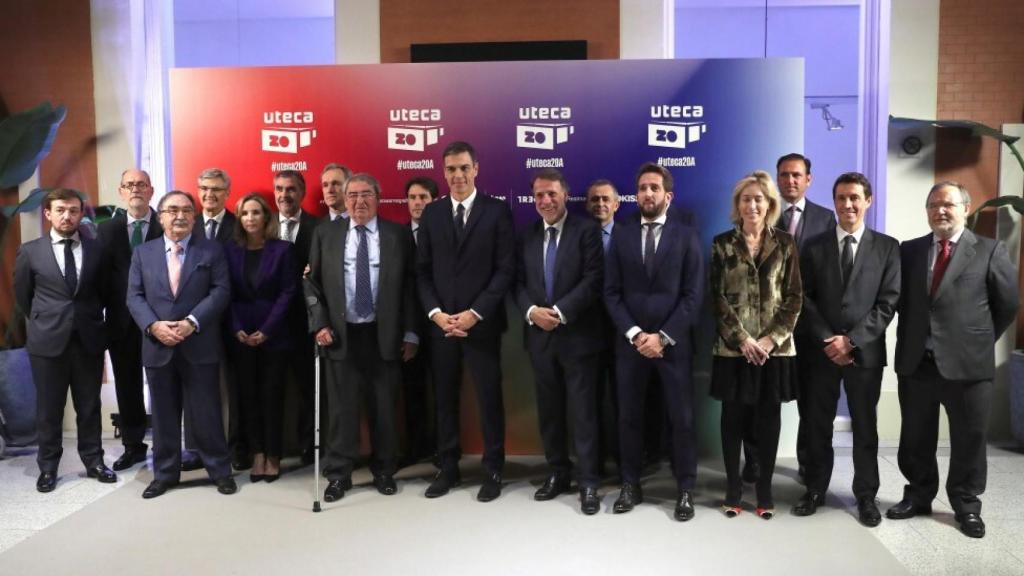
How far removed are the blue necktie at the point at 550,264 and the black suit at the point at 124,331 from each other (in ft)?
8.34

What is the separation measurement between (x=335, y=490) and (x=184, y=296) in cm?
140

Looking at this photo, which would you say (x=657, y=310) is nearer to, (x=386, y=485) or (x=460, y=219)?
(x=460, y=219)

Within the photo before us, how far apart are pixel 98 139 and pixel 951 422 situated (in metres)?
6.35

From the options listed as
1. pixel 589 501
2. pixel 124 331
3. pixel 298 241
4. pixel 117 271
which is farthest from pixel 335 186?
pixel 589 501

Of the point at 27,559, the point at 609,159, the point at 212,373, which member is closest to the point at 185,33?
the point at 212,373

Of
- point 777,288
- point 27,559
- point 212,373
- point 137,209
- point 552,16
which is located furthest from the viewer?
point 552,16

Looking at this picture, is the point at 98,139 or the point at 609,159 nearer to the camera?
the point at 609,159

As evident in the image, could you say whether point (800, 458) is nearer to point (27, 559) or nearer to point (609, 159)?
point (609, 159)

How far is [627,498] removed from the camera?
4.34 meters

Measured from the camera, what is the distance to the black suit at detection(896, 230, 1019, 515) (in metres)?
3.98

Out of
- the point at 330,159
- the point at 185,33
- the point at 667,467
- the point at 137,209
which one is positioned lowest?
the point at 667,467

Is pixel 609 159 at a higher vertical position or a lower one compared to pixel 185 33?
lower

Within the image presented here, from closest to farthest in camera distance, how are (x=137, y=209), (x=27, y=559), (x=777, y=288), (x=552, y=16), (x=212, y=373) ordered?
(x=27, y=559)
(x=777, y=288)
(x=212, y=373)
(x=137, y=209)
(x=552, y=16)

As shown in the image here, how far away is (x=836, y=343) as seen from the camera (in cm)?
410
